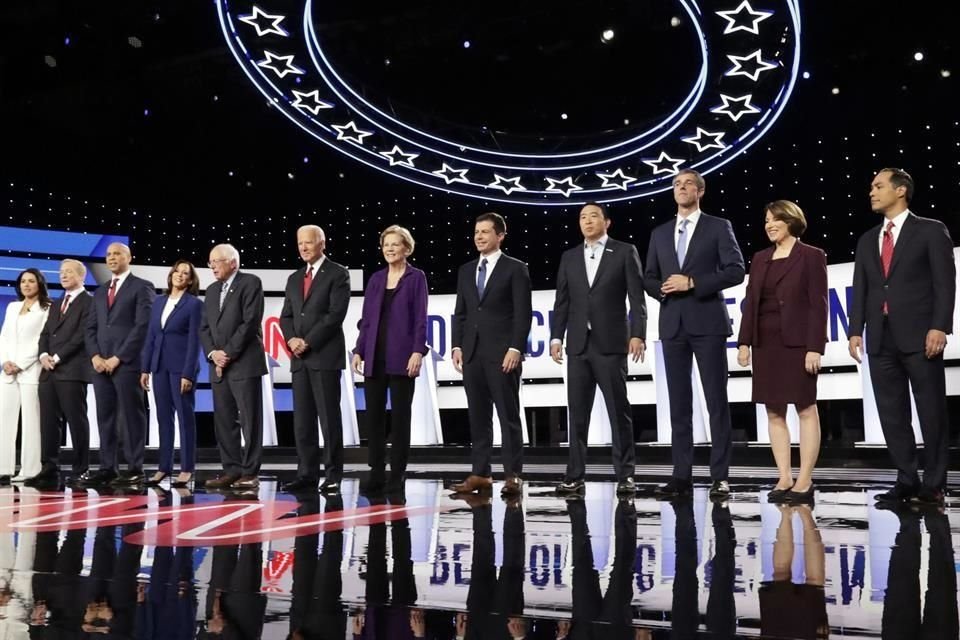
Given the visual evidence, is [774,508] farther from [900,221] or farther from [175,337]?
[175,337]

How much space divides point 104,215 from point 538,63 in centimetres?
564

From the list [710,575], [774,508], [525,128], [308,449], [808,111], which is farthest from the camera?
[525,128]

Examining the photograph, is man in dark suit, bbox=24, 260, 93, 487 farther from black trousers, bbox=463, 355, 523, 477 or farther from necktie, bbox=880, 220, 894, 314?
necktie, bbox=880, 220, 894, 314

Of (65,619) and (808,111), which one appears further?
(808,111)

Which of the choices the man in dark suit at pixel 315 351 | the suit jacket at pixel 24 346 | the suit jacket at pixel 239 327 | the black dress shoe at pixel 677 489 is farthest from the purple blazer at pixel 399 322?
the suit jacket at pixel 24 346

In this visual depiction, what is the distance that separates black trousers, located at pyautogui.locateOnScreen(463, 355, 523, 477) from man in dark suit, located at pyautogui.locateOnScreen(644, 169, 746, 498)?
78 centimetres

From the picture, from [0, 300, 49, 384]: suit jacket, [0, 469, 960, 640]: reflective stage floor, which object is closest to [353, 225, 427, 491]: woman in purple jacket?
[0, 469, 960, 640]: reflective stage floor

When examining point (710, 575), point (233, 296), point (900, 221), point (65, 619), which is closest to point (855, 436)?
point (900, 221)

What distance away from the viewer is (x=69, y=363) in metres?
6.21

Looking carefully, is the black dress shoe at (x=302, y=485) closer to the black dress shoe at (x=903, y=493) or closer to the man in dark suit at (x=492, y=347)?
the man in dark suit at (x=492, y=347)

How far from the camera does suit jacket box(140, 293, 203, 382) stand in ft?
18.6

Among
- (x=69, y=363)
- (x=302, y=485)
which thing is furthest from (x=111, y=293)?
(x=302, y=485)

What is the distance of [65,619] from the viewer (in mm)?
2004

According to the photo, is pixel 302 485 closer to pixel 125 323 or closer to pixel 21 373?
pixel 125 323
